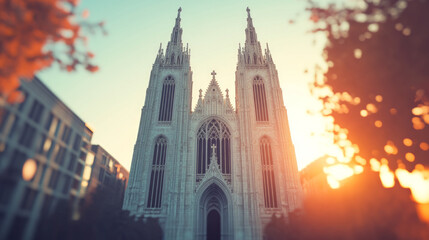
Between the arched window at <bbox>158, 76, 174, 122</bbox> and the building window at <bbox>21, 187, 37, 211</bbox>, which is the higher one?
the arched window at <bbox>158, 76, 174, 122</bbox>

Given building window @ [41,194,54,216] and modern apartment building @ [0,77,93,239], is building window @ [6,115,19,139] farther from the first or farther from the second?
building window @ [41,194,54,216]

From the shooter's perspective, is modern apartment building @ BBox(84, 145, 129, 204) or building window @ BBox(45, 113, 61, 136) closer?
building window @ BBox(45, 113, 61, 136)

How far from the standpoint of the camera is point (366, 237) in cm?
1210

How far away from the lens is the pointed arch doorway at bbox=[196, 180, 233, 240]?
25.9 meters

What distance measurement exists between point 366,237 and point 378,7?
11.2 meters

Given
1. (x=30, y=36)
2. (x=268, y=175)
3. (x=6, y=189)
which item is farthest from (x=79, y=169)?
(x=268, y=175)

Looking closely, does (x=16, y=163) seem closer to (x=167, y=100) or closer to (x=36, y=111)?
(x=36, y=111)

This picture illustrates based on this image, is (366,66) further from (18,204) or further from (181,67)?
(181,67)

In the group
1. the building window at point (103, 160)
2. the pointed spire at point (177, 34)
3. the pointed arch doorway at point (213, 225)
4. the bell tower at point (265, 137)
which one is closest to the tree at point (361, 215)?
the bell tower at point (265, 137)

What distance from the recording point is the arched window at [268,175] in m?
27.0

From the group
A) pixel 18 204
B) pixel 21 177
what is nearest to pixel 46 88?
pixel 21 177

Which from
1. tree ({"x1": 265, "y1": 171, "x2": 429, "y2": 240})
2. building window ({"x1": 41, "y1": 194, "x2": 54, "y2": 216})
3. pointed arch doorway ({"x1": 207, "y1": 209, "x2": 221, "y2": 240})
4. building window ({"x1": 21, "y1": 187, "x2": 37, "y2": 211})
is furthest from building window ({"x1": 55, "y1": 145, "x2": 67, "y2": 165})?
pointed arch doorway ({"x1": 207, "y1": 209, "x2": 221, "y2": 240})

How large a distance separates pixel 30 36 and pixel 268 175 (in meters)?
26.4

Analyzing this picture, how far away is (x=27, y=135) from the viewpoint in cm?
1047
